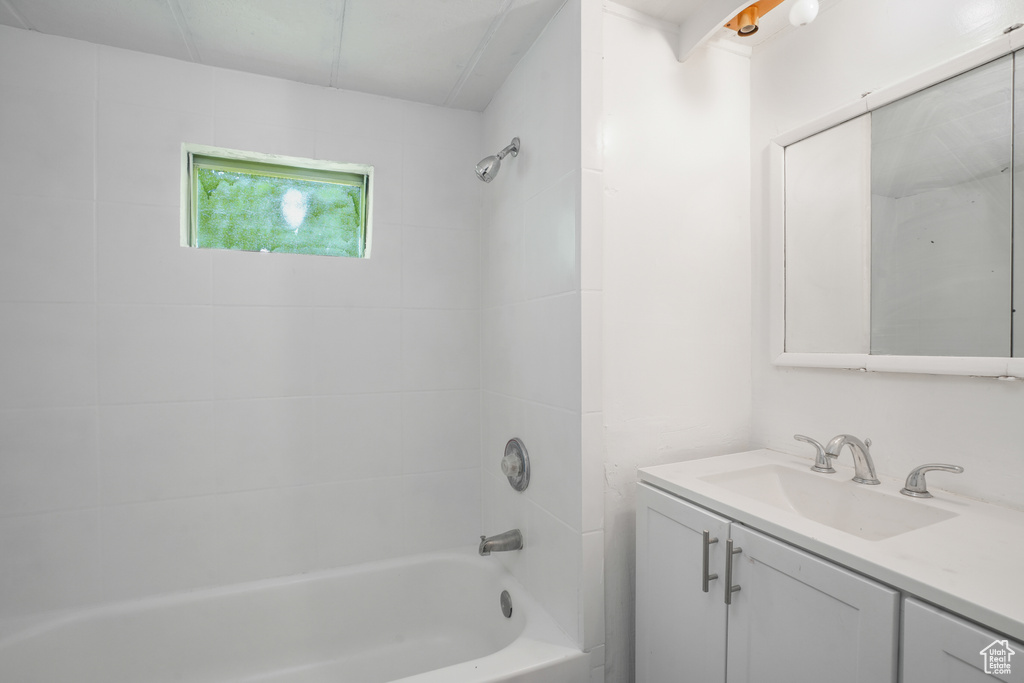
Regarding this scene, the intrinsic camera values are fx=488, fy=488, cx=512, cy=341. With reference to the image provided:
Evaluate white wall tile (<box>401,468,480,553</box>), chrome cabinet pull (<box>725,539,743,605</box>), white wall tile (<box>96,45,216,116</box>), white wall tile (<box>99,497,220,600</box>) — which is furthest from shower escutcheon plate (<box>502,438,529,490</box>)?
white wall tile (<box>96,45,216,116</box>)

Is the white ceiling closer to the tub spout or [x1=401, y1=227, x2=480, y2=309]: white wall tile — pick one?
[x1=401, y1=227, x2=480, y2=309]: white wall tile

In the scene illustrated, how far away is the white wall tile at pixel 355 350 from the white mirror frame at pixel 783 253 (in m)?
1.27

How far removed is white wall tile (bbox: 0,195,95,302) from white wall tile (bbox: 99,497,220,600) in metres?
0.68

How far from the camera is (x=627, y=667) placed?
1.33 metres

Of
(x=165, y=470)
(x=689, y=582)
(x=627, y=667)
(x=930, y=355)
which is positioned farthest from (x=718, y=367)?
(x=165, y=470)

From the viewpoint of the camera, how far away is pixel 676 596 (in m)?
1.11

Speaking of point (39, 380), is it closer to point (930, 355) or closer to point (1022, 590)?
point (1022, 590)

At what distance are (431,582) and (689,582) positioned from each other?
3.57 ft

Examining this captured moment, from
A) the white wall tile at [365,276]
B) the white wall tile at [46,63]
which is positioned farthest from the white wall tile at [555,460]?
the white wall tile at [46,63]

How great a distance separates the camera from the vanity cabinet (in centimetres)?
75

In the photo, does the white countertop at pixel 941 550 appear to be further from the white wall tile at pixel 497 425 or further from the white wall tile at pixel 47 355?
the white wall tile at pixel 47 355

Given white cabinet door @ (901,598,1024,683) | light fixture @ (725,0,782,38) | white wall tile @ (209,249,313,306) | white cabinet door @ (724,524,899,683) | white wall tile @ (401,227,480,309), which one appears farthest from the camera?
white wall tile @ (401,227,480,309)

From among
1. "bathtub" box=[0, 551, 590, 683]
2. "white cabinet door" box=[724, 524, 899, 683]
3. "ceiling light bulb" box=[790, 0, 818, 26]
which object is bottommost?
"bathtub" box=[0, 551, 590, 683]

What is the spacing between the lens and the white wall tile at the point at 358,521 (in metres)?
1.75
